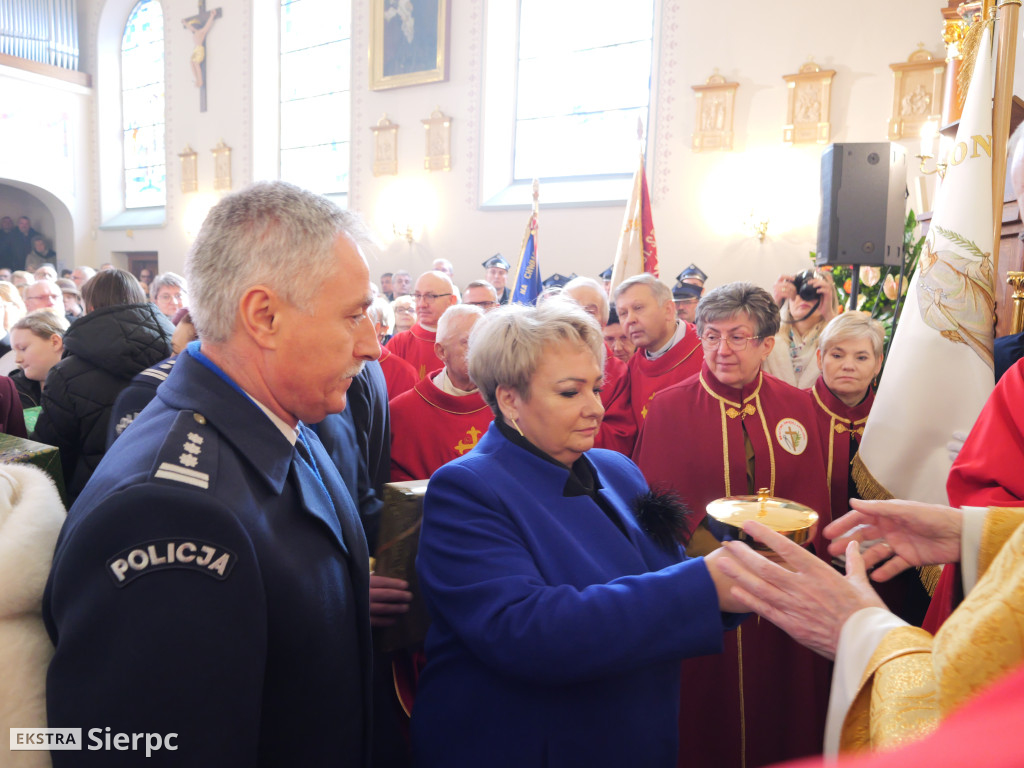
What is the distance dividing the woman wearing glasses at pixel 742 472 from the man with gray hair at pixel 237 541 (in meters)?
1.66

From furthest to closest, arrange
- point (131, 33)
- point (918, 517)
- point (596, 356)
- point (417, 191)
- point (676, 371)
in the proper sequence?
point (131, 33) → point (417, 191) → point (676, 371) → point (596, 356) → point (918, 517)

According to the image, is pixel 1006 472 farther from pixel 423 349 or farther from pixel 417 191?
pixel 417 191

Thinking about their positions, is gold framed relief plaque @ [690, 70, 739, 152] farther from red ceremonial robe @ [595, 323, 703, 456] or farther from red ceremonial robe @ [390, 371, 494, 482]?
red ceremonial robe @ [390, 371, 494, 482]

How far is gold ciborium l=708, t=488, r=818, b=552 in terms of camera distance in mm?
1517

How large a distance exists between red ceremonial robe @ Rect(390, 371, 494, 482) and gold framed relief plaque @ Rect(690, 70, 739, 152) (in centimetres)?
769

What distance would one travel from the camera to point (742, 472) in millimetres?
2838

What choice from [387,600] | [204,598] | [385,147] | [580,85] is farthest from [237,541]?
[385,147]

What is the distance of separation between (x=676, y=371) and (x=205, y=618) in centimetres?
323

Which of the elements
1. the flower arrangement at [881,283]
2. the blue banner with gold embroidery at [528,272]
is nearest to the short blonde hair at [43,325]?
the blue banner with gold embroidery at [528,272]

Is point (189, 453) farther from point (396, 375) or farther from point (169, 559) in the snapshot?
point (396, 375)

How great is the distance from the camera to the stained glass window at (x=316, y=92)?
533 inches

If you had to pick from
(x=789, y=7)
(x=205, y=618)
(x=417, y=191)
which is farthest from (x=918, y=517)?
(x=417, y=191)

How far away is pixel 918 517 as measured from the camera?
1463mm

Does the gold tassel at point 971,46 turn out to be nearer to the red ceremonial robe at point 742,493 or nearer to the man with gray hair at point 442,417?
the red ceremonial robe at point 742,493
